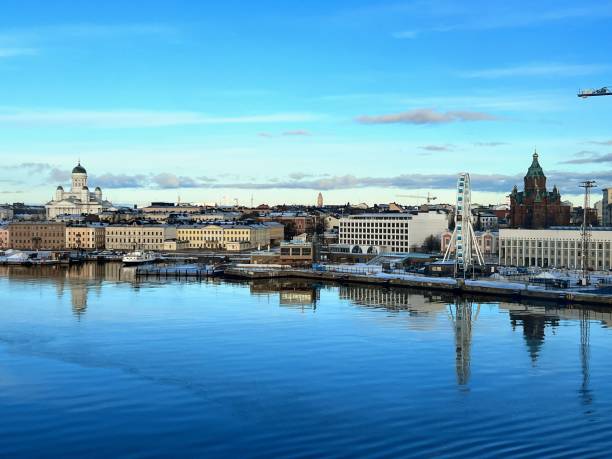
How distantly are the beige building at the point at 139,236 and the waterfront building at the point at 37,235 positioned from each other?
253 centimetres

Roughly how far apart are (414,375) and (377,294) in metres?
11.4

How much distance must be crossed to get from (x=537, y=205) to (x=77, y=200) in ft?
109

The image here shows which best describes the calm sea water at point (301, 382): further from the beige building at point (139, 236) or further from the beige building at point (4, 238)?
the beige building at point (4, 238)

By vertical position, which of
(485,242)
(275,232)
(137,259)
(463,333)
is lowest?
(463,333)

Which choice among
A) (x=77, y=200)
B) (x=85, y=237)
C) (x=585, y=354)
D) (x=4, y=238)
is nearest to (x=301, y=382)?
(x=585, y=354)

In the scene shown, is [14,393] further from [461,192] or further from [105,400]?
[461,192]

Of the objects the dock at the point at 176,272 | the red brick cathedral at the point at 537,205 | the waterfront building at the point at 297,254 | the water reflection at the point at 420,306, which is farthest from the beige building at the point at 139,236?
the red brick cathedral at the point at 537,205

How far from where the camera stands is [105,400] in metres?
9.41

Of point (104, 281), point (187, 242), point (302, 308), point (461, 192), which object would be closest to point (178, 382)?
point (302, 308)

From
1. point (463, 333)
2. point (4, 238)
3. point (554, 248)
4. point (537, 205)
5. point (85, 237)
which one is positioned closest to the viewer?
point (463, 333)

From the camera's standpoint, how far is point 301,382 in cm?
1035

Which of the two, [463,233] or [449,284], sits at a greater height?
[463,233]

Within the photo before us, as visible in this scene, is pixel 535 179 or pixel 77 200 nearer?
pixel 535 179

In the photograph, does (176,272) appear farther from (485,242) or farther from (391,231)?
(485,242)
